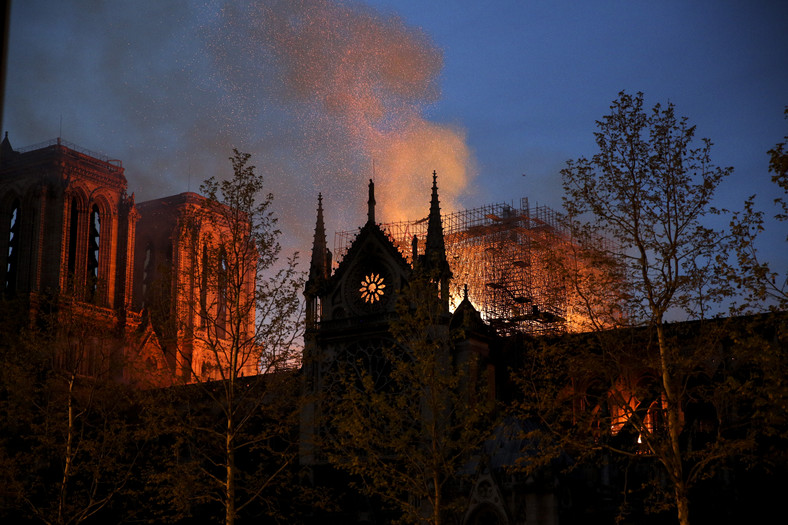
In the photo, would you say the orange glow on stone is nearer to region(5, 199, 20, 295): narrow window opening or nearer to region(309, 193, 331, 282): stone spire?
region(309, 193, 331, 282): stone spire

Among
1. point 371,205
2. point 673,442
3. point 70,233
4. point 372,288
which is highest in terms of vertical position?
point 70,233

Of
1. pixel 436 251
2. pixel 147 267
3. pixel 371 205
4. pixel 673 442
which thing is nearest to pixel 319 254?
pixel 371 205

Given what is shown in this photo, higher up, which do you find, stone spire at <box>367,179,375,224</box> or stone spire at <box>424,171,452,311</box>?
stone spire at <box>367,179,375,224</box>

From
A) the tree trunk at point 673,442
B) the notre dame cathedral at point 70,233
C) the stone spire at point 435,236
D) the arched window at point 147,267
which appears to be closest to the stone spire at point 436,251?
the stone spire at point 435,236

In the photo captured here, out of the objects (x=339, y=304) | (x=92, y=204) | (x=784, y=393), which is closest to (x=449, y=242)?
(x=339, y=304)

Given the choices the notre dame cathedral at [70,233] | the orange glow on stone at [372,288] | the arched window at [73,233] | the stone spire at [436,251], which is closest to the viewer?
the stone spire at [436,251]

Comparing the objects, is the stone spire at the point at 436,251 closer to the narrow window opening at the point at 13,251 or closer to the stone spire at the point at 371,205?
the stone spire at the point at 371,205

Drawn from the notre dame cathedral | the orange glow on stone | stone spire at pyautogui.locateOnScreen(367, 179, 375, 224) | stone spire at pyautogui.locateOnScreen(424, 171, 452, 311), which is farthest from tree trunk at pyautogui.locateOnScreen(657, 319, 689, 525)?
the notre dame cathedral

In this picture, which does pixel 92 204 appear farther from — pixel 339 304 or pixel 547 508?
pixel 547 508

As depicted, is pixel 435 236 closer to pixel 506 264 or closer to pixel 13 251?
pixel 506 264

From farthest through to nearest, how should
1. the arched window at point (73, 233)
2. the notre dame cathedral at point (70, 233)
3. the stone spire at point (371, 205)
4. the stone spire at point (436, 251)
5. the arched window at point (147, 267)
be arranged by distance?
the arched window at point (147, 267) → the arched window at point (73, 233) → the notre dame cathedral at point (70, 233) → the stone spire at point (371, 205) → the stone spire at point (436, 251)

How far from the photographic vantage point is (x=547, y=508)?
37.3 m

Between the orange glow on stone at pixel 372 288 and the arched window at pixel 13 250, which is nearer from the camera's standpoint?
the orange glow on stone at pixel 372 288

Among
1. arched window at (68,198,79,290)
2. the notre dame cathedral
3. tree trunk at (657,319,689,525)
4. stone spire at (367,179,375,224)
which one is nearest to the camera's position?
tree trunk at (657,319,689,525)
